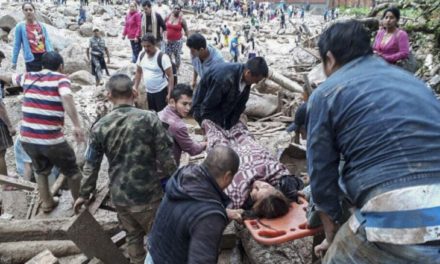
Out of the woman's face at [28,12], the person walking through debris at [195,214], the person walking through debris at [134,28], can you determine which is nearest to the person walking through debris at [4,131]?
the woman's face at [28,12]

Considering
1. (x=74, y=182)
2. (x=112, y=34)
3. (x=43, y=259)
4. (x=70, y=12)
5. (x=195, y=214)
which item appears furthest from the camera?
(x=70, y=12)

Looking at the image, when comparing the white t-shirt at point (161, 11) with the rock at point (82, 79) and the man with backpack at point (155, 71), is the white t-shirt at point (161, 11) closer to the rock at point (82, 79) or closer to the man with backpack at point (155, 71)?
the rock at point (82, 79)

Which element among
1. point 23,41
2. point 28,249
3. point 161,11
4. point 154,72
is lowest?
point 28,249

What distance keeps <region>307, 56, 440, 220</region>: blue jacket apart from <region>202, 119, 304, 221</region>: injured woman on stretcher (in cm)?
121

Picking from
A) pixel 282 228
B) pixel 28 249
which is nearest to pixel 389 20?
pixel 282 228

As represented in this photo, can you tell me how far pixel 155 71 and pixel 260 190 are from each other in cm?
322

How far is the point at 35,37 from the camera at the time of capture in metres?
6.88

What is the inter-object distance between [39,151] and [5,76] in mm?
2030

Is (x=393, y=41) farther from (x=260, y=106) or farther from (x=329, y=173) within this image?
(x=329, y=173)

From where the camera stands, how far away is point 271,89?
30.6 feet

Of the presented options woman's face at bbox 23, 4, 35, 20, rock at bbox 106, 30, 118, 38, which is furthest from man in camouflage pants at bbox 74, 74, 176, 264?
rock at bbox 106, 30, 118, 38

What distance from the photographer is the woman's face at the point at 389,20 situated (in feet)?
19.9

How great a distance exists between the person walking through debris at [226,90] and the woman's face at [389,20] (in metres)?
2.50

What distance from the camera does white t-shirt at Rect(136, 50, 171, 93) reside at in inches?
250
